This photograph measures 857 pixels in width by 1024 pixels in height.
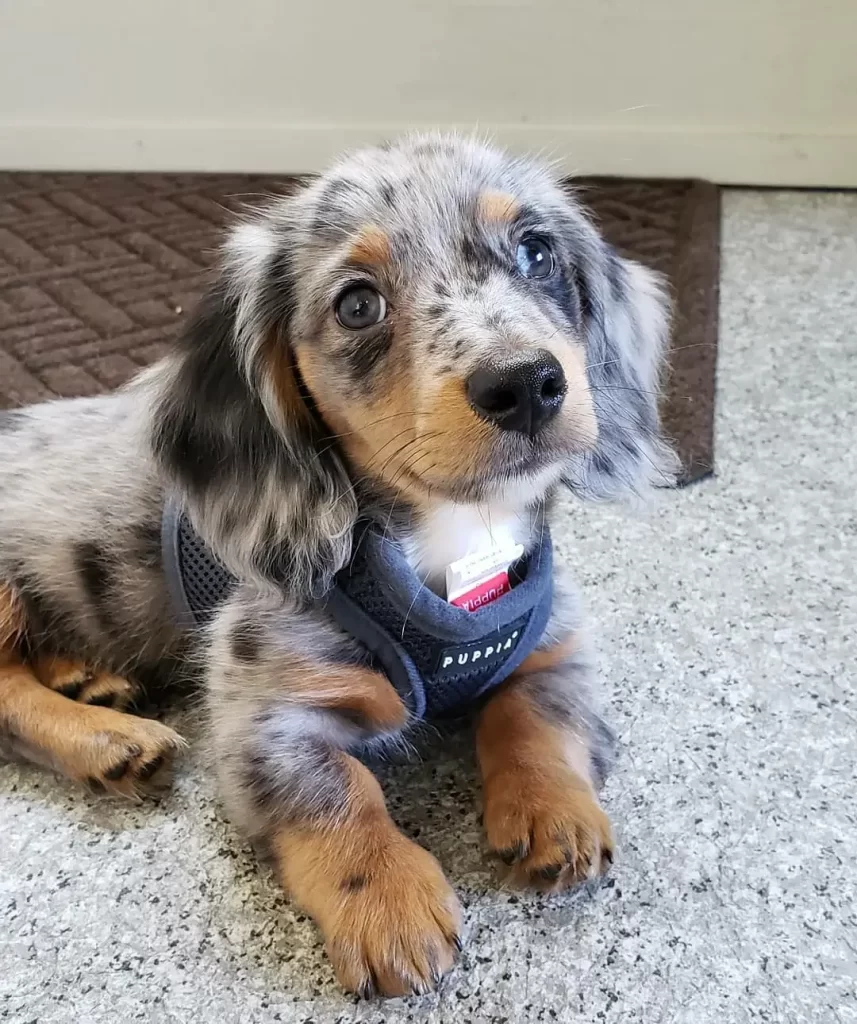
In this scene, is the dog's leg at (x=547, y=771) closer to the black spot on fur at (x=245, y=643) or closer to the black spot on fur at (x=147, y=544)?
the black spot on fur at (x=245, y=643)

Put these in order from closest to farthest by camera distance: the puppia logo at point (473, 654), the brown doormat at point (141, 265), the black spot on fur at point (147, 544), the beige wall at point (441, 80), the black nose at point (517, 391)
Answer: the black nose at point (517, 391)
the puppia logo at point (473, 654)
the black spot on fur at point (147, 544)
the brown doormat at point (141, 265)
the beige wall at point (441, 80)

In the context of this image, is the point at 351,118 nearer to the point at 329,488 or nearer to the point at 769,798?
the point at 329,488

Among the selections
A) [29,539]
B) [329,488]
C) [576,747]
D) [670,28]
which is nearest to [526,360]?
[329,488]

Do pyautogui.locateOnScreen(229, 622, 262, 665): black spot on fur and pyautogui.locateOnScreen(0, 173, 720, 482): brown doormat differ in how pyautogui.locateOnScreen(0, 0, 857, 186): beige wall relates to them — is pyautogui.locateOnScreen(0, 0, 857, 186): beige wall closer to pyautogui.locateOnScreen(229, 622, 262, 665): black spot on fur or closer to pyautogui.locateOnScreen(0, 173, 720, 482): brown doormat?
pyautogui.locateOnScreen(0, 173, 720, 482): brown doormat

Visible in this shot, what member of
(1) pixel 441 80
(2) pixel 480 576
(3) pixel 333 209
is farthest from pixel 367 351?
(1) pixel 441 80

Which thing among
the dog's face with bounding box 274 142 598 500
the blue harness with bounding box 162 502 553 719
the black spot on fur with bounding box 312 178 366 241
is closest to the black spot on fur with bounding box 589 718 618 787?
the blue harness with bounding box 162 502 553 719

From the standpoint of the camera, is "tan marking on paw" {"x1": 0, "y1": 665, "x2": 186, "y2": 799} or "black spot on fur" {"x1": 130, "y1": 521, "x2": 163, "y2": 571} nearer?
"tan marking on paw" {"x1": 0, "y1": 665, "x2": 186, "y2": 799}

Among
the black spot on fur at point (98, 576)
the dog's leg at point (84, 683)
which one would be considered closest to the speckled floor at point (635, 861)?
the dog's leg at point (84, 683)

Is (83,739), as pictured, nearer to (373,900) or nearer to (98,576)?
(98,576)
